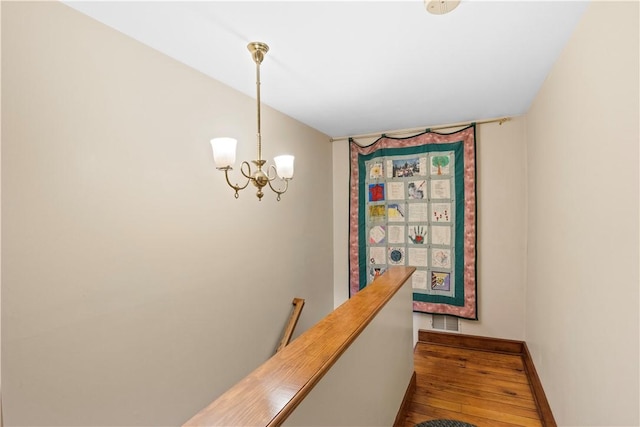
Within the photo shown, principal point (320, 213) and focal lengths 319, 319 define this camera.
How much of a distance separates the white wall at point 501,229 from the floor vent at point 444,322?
0.08 m

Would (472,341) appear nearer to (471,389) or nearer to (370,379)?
(471,389)

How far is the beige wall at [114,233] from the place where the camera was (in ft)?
3.86

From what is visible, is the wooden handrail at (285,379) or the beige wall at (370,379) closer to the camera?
the wooden handrail at (285,379)

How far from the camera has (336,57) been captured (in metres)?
1.77

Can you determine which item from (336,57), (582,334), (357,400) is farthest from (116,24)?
(582,334)

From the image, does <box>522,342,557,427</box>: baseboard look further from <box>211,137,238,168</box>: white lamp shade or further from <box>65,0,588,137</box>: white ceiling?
<box>211,137,238,168</box>: white lamp shade

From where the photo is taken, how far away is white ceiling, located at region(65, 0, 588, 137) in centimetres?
136

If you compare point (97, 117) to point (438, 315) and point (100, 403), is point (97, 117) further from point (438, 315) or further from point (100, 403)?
point (438, 315)

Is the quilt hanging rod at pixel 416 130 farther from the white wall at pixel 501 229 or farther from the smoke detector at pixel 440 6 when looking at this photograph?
the smoke detector at pixel 440 6

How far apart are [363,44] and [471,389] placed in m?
2.55

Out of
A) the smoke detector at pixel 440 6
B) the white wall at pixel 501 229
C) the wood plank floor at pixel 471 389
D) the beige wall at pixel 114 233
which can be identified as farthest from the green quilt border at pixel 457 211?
the smoke detector at pixel 440 6

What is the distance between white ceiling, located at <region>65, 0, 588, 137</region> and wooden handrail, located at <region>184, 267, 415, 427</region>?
51.9 inches

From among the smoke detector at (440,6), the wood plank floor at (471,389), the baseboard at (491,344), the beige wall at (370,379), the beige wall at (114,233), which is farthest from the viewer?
the baseboard at (491,344)

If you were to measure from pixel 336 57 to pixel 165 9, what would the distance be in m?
0.85
